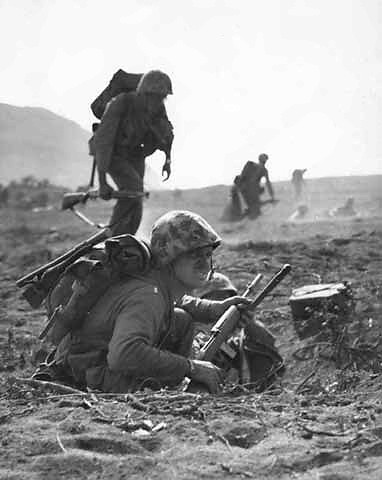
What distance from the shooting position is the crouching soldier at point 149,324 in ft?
12.1

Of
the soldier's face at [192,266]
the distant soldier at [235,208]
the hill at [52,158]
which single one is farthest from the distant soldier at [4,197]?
the soldier's face at [192,266]

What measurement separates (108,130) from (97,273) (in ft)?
12.4

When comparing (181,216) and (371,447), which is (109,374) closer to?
(181,216)

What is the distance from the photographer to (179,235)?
384 centimetres

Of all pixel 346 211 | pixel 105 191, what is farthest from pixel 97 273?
pixel 346 211

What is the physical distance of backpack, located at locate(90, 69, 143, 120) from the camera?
7.67 m

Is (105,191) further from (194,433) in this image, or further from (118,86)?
(194,433)

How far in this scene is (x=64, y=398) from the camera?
11.2 ft

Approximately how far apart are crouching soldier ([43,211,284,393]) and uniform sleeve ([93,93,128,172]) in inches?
144

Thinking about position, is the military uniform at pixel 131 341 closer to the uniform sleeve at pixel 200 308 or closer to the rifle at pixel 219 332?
the rifle at pixel 219 332

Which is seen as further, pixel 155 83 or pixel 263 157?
pixel 263 157

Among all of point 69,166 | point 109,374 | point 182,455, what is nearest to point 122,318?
point 109,374

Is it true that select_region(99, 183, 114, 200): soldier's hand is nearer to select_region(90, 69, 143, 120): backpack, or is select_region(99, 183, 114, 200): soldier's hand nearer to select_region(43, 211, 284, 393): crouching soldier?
select_region(90, 69, 143, 120): backpack

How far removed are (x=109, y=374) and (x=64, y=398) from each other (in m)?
0.47
